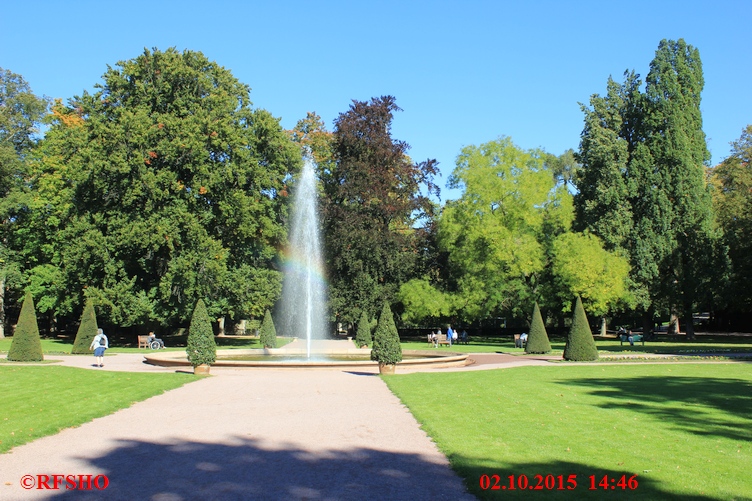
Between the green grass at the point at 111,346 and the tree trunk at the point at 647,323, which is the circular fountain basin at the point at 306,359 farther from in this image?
the tree trunk at the point at 647,323

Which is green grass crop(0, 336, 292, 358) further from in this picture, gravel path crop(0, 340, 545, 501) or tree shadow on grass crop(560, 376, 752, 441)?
tree shadow on grass crop(560, 376, 752, 441)

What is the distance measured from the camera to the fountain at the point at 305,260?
4491 centimetres

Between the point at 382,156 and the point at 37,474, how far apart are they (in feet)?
137

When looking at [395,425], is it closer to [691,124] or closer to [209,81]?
[209,81]

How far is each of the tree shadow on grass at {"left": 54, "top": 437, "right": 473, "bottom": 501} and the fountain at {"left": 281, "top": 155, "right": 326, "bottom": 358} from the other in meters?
30.4

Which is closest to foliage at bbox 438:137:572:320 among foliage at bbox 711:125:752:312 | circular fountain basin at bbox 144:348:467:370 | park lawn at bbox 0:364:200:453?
circular fountain basin at bbox 144:348:467:370

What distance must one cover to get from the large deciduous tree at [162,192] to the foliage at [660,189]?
22761 mm

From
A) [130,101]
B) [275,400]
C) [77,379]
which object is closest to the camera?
[275,400]

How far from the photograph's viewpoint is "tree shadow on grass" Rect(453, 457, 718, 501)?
6.90 m

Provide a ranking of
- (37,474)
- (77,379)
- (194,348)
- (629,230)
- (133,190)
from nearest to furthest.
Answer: (37,474) < (77,379) < (194,348) < (133,190) < (629,230)

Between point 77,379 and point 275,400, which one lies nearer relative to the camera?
point 275,400

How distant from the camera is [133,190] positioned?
36.6 m

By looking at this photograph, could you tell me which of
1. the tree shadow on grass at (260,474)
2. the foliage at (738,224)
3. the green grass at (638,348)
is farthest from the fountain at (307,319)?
the foliage at (738,224)

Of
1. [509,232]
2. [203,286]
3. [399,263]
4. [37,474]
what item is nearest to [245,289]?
[203,286]
